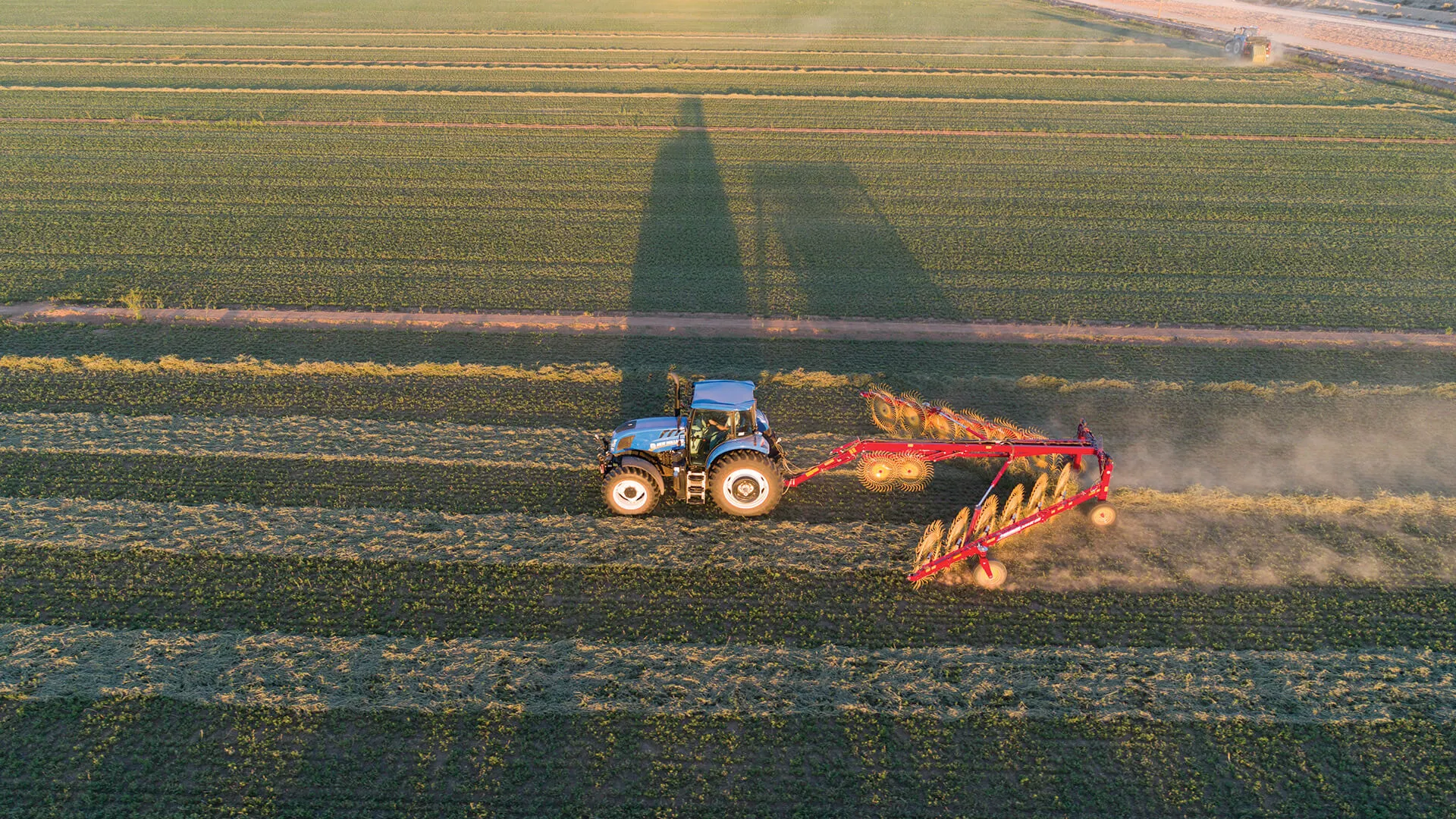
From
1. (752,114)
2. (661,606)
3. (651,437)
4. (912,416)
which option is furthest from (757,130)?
(661,606)

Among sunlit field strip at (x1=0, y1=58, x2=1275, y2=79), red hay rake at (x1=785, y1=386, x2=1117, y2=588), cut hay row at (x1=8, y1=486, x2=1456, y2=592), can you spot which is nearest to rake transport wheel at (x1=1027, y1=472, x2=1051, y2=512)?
red hay rake at (x1=785, y1=386, x2=1117, y2=588)

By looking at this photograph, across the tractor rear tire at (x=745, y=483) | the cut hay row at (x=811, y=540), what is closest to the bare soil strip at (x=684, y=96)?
the cut hay row at (x=811, y=540)

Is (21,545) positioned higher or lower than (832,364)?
lower

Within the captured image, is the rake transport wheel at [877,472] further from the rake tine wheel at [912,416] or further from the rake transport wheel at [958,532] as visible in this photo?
the rake transport wheel at [958,532]

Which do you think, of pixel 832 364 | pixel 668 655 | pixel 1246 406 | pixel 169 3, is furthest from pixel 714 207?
pixel 169 3

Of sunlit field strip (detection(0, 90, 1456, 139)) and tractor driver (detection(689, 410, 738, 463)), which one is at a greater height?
sunlit field strip (detection(0, 90, 1456, 139))

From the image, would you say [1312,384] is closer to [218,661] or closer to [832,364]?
[832,364]

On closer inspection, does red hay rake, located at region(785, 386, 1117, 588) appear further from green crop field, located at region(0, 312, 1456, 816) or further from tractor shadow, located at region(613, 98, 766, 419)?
tractor shadow, located at region(613, 98, 766, 419)
